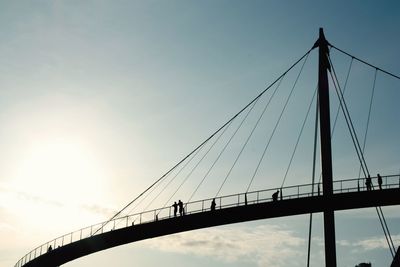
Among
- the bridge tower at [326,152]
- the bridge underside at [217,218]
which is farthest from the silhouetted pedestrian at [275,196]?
the bridge tower at [326,152]

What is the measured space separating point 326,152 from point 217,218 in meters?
10.7

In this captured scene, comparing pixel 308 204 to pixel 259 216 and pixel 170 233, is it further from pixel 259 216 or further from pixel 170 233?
pixel 170 233

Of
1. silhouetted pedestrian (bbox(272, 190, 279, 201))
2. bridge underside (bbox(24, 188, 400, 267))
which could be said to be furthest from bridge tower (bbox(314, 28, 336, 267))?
silhouetted pedestrian (bbox(272, 190, 279, 201))

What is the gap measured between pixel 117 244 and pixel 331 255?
19.3 metres

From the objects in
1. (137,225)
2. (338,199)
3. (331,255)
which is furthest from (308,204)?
(137,225)

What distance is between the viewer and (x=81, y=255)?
42.9 m

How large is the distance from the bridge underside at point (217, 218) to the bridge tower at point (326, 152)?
69cm

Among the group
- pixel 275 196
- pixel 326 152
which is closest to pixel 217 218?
pixel 275 196

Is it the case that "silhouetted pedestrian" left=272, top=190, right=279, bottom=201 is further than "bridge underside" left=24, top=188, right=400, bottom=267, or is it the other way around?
"silhouetted pedestrian" left=272, top=190, right=279, bottom=201

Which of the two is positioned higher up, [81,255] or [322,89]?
[322,89]

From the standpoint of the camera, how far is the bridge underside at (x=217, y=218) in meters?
32.7

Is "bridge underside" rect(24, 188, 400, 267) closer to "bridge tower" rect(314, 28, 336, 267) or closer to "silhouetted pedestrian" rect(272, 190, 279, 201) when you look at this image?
"silhouetted pedestrian" rect(272, 190, 279, 201)

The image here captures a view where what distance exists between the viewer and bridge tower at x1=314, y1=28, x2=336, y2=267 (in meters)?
27.0

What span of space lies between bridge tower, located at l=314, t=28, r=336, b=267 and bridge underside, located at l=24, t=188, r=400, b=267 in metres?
0.69
